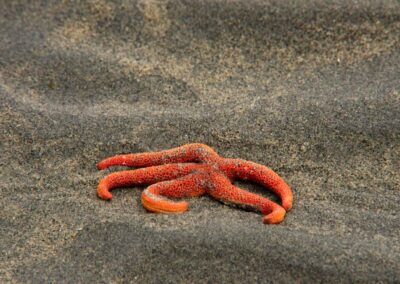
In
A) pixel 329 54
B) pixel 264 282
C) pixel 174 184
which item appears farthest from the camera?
pixel 329 54

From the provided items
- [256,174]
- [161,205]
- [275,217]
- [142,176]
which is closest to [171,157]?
[142,176]

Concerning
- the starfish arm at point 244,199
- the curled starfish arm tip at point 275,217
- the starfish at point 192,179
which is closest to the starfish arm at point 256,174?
the starfish at point 192,179

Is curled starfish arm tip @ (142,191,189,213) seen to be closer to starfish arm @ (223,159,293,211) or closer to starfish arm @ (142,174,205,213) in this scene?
starfish arm @ (142,174,205,213)

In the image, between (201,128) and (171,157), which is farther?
(201,128)

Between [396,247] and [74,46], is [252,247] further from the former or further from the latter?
[74,46]

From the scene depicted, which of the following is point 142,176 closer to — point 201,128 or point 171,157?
point 171,157

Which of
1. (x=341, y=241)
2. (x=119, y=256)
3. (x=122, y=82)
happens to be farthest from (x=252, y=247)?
(x=122, y=82)
